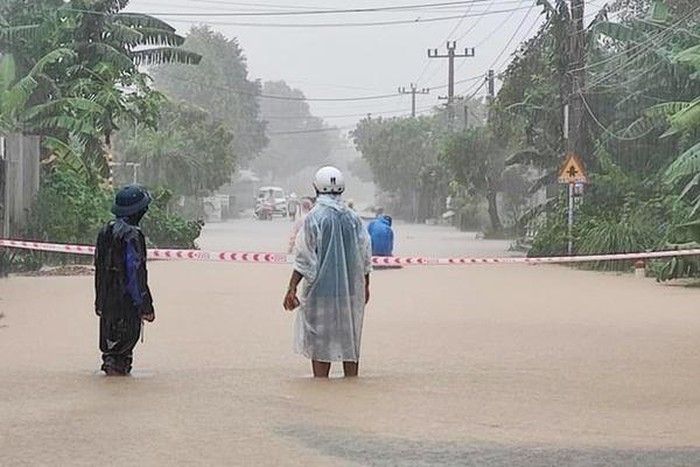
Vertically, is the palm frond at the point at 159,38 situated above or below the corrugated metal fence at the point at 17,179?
above

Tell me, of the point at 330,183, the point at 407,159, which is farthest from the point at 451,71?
the point at 330,183

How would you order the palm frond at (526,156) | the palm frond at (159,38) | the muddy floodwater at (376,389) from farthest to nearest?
the palm frond at (526,156)
the palm frond at (159,38)
the muddy floodwater at (376,389)

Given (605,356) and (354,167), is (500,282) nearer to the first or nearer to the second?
(605,356)

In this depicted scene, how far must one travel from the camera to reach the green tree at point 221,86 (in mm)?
95250

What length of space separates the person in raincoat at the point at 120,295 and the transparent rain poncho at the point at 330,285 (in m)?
1.32

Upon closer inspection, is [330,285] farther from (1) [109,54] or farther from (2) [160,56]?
(2) [160,56]

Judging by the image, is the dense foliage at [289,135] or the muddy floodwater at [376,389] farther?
the dense foliage at [289,135]

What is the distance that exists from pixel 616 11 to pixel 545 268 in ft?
33.1

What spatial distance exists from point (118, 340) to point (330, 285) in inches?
72.0

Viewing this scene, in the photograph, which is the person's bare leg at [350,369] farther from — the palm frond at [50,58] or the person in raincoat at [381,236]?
the palm frond at [50,58]

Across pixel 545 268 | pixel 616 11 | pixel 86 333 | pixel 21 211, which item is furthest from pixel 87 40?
pixel 86 333

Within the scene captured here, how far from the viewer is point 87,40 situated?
32219 mm

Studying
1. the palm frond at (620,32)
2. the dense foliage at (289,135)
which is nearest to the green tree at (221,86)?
the dense foliage at (289,135)

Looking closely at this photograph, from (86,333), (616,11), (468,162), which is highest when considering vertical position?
(616,11)
